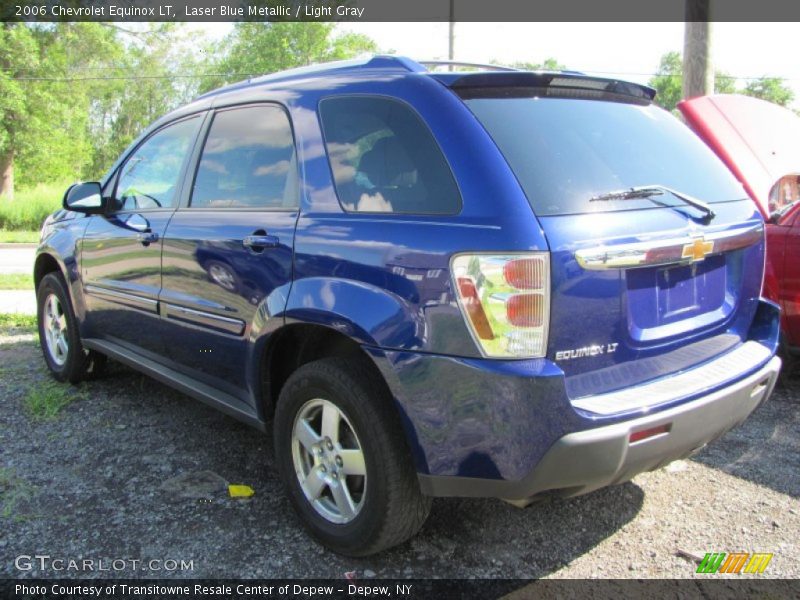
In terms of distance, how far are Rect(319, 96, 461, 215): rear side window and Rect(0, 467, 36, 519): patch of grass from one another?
2096 millimetres

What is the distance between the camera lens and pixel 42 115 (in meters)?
28.3

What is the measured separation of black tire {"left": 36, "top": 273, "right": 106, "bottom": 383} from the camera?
4695 mm

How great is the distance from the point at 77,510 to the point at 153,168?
199 cm

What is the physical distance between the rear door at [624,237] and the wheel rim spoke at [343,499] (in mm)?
1019

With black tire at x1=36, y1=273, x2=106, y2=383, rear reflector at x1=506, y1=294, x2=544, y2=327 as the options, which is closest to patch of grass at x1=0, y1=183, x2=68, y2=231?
black tire at x1=36, y1=273, x2=106, y2=383

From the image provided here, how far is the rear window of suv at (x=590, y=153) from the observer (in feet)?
7.50

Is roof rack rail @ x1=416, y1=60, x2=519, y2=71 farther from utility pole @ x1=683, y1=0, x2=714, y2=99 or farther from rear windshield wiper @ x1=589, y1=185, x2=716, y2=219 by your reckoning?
utility pole @ x1=683, y1=0, x2=714, y2=99

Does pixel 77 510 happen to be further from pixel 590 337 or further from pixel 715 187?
pixel 715 187

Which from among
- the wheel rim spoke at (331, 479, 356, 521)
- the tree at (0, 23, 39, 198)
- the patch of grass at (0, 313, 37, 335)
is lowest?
the patch of grass at (0, 313, 37, 335)

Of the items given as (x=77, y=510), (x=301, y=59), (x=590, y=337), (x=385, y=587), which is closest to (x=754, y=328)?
(x=590, y=337)

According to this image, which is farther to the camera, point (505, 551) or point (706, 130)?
point (706, 130)

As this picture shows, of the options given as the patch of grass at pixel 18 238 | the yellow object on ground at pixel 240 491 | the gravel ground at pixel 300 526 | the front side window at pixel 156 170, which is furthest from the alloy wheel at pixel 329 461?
the patch of grass at pixel 18 238

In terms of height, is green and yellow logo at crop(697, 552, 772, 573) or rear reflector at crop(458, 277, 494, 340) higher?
rear reflector at crop(458, 277, 494, 340)

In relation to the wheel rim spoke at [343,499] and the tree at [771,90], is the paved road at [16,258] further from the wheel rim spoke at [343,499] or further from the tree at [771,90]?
the tree at [771,90]
